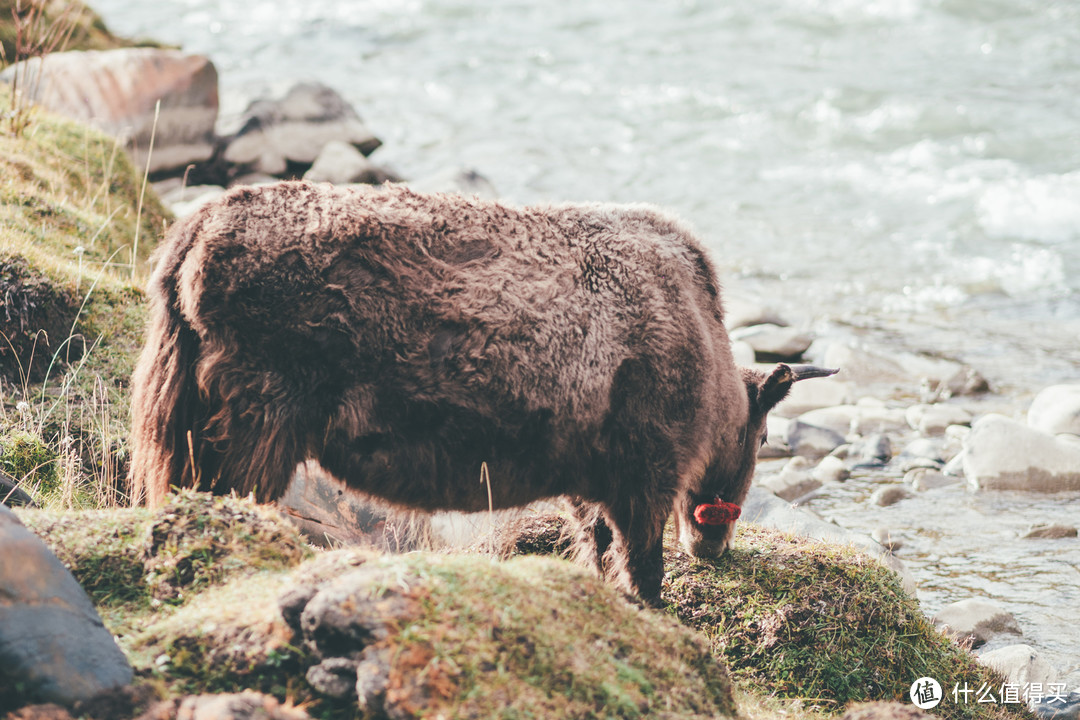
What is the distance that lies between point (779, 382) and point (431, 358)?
7.71ft

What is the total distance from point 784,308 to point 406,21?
54.2 ft

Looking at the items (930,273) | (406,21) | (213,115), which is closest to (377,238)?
(213,115)

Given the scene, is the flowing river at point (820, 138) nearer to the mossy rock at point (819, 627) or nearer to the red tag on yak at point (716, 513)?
the mossy rock at point (819, 627)

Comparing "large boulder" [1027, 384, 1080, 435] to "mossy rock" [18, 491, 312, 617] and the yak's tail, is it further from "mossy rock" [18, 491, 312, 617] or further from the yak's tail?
the yak's tail

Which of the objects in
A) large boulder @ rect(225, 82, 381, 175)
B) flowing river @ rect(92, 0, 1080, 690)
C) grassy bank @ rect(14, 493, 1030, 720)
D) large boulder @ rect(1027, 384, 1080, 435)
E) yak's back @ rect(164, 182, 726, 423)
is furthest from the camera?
large boulder @ rect(225, 82, 381, 175)

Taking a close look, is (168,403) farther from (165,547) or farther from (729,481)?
(729,481)

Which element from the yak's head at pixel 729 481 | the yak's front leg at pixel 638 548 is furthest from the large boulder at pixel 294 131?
the yak's front leg at pixel 638 548

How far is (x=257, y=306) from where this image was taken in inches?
157

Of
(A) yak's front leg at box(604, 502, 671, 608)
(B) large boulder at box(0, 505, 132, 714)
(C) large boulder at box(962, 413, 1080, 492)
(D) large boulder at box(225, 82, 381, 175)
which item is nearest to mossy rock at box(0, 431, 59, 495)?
(B) large boulder at box(0, 505, 132, 714)

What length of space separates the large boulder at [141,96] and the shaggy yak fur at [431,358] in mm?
7801

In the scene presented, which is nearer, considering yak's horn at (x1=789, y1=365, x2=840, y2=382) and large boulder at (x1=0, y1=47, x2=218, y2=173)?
yak's horn at (x1=789, y1=365, x2=840, y2=382)

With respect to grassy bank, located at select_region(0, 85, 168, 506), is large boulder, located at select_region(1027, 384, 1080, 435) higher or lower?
lower

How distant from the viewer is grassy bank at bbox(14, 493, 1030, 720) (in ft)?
9.78

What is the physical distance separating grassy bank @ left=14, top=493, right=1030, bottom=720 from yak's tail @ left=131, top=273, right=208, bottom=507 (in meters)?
0.31
